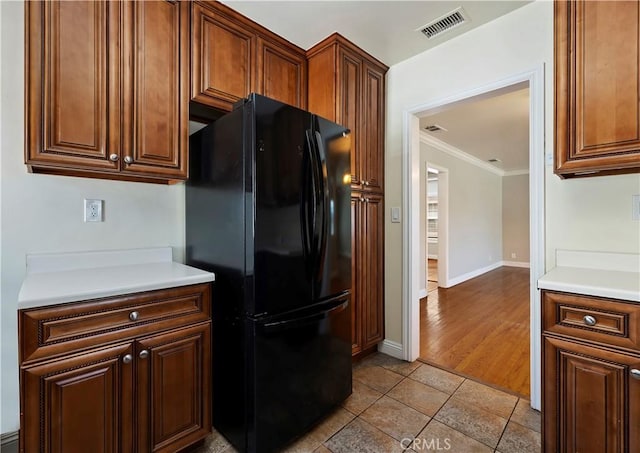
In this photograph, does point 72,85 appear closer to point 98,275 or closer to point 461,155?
point 98,275

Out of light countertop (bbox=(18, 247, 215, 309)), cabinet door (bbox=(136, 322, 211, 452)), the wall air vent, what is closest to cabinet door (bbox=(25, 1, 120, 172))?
light countertop (bbox=(18, 247, 215, 309))

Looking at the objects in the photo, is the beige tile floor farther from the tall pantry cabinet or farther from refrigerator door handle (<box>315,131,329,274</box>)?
refrigerator door handle (<box>315,131,329,274</box>)

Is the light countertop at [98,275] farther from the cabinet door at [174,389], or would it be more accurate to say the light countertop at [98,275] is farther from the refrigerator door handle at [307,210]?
the refrigerator door handle at [307,210]

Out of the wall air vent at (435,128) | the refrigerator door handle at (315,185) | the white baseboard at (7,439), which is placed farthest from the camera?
the wall air vent at (435,128)

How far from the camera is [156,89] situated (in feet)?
5.03

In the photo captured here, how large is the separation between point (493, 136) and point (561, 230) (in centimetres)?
341

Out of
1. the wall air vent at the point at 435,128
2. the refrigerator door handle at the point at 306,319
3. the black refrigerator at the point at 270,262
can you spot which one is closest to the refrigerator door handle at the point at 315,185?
the black refrigerator at the point at 270,262

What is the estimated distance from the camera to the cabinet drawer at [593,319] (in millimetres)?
1068

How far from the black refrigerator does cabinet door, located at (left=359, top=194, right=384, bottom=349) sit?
0.62m

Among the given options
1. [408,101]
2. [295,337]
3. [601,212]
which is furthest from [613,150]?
[295,337]

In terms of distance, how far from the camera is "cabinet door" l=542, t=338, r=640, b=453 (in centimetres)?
106

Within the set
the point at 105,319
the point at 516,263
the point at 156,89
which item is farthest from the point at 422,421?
the point at 516,263

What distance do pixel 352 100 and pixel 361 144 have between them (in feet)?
1.11

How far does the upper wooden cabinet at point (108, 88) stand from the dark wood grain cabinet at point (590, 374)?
1.97 m
